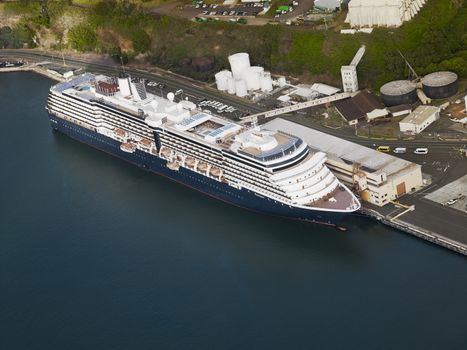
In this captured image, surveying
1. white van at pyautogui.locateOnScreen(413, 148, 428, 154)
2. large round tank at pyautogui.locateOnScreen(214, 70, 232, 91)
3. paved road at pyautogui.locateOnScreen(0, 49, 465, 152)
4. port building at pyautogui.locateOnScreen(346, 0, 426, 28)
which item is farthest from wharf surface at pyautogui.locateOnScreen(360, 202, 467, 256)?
port building at pyautogui.locateOnScreen(346, 0, 426, 28)

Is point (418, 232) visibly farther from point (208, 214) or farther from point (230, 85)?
point (230, 85)

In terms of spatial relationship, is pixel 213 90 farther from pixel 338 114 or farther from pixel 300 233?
pixel 300 233

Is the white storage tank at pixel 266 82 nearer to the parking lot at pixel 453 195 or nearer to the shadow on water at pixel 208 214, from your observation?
the shadow on water at pixel 208 214

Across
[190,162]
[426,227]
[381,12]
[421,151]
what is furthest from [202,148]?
[381,12]

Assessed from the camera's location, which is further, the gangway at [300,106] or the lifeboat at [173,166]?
the gangway at [300,106]

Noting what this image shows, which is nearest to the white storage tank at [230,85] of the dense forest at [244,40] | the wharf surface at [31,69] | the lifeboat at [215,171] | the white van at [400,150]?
the dense forest at [244,40]
